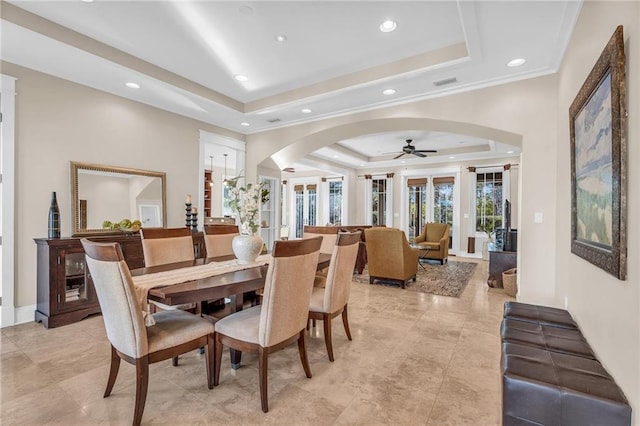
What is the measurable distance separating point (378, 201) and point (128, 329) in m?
8.82

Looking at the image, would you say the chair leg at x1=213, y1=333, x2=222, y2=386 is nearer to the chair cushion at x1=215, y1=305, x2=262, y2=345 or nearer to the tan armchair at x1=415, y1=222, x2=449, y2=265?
the chair cushion at x1=215, y1=305, x2=262, y2=345

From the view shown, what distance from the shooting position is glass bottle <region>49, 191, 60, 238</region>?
10.5ft

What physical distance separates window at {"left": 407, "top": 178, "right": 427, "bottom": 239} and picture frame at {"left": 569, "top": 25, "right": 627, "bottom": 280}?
23.4ft

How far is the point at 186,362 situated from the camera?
238 centimetres

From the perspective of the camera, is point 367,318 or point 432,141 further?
point 432,141

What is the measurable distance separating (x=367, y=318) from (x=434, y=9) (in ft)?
10.2

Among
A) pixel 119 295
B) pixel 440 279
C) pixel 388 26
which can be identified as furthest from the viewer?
pixel 440 279

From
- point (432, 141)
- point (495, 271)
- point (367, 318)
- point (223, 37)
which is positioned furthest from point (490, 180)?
point (223, 37)

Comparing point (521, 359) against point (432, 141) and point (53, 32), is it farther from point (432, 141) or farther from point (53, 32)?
point (432, 141)

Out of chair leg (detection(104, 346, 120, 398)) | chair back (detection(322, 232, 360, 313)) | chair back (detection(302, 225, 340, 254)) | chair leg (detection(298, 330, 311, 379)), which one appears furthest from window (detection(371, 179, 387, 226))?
chair leg (detection(104, 346, 120, 398))

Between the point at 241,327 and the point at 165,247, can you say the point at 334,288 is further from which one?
the point at 165,247

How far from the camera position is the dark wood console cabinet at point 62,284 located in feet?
10.0

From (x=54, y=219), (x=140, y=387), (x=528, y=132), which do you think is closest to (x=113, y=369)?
(x=140, y=387)

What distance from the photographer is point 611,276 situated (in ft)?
4.70
